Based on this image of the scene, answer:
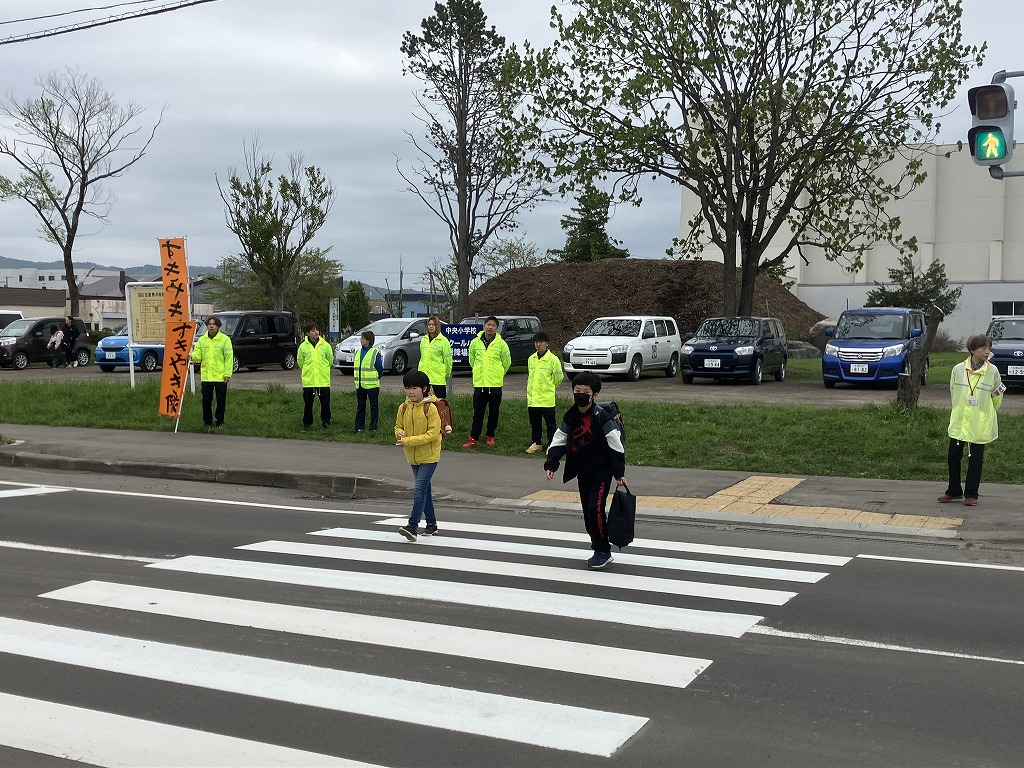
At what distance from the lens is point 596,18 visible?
26.9 m

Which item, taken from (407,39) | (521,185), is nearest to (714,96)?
(521,185)

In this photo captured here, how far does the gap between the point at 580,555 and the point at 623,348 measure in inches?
703

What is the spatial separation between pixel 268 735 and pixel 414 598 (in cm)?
248

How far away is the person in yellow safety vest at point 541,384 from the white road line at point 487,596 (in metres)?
6.24

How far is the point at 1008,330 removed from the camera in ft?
72.5

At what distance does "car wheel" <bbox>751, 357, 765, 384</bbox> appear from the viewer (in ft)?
80.7

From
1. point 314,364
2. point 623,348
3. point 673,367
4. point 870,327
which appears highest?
point 870,327

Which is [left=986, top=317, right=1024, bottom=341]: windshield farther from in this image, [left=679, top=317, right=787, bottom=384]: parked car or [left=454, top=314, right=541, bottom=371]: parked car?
[left=454, top=314, right=541, bottom=371]: parked car

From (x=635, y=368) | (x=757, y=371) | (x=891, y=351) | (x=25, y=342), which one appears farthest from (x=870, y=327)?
(x=25, y=342)

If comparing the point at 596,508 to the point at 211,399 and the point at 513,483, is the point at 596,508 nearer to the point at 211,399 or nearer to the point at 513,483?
the point at 513,483

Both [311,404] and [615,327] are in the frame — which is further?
[615,327]

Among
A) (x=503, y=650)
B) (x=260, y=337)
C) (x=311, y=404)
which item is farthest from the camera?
(x=260, y=337)

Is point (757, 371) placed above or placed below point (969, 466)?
above

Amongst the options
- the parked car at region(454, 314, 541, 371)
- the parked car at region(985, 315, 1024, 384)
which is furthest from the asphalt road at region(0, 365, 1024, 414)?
the parked car at region(454, 314, 541, 371)
